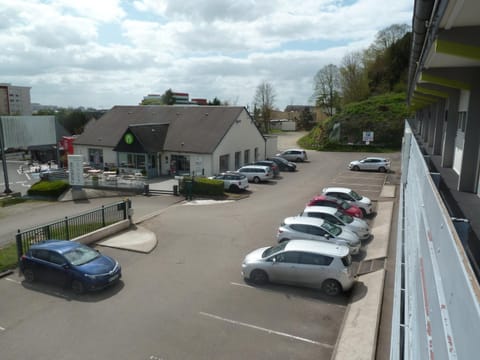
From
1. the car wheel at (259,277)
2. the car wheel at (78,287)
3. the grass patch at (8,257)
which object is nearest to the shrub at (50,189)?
the grass patch at (8,257)

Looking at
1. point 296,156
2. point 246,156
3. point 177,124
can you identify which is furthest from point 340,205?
point 296,156

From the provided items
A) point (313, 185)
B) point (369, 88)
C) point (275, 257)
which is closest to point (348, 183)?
point (313, 185)

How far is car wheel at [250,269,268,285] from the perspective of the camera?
1266 cm

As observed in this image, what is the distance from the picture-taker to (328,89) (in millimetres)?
78875

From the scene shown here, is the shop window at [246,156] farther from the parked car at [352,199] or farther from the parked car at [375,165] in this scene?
the parked car at [352,199]

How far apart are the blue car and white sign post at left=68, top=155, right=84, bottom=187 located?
16.8 m

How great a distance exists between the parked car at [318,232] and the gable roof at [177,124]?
748 inches

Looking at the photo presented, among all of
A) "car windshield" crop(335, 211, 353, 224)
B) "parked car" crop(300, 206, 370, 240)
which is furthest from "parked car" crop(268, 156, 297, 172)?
"car windshield" crop(335, 211, 353, 224)

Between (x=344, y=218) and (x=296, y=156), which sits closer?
(x=344, y=218)

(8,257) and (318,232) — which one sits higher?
(318,232)

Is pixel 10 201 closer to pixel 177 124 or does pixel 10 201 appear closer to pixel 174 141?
pixel 174 141

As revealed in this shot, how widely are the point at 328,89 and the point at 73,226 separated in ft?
229

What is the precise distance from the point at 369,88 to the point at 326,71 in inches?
512

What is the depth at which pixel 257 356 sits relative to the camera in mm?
8922
